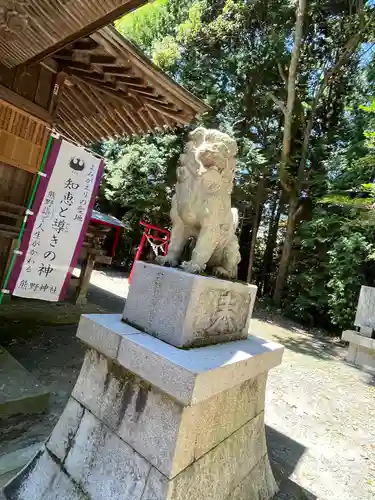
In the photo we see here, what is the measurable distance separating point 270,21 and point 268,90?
2.58 meters

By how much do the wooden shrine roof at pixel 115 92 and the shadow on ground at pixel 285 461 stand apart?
4.29 metres

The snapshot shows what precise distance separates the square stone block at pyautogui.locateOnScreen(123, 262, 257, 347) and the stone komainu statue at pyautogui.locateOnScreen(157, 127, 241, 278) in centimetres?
19

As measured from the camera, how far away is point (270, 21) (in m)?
12.6

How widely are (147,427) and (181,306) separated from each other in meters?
0.68

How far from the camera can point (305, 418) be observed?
13.6 feet

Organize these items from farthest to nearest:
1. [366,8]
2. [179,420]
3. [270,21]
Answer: [270,21] → [366,8] → [179,420]

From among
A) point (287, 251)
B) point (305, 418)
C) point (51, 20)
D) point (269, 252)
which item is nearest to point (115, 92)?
point (51, 20)

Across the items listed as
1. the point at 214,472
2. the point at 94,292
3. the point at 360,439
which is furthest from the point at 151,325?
the point at 94,292

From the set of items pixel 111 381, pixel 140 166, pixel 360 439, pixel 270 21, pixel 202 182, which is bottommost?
pixel 360 439

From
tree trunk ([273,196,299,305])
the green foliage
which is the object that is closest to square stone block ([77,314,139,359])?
the green foliage

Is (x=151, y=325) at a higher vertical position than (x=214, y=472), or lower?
higher

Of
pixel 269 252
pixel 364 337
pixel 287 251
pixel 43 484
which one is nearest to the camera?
pixel 43 484

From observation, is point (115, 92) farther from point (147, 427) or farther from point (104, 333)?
point (147, 427)

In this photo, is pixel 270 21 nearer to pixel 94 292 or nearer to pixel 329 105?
pixel 329 105
